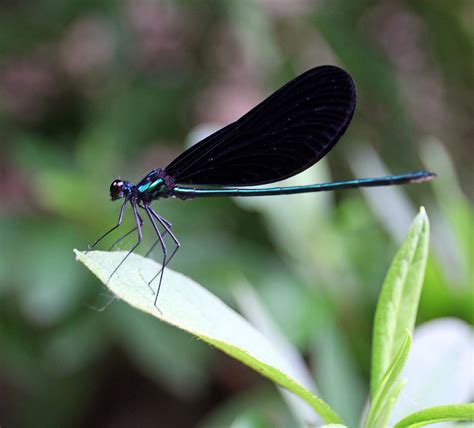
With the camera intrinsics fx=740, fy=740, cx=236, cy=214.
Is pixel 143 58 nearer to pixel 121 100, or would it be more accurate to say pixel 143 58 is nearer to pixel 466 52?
→ pixel 121 100

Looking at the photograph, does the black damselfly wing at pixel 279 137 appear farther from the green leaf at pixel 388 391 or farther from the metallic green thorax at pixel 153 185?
the green leaf at pixel 388 391

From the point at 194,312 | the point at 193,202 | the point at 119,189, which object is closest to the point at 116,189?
the point at 119,189

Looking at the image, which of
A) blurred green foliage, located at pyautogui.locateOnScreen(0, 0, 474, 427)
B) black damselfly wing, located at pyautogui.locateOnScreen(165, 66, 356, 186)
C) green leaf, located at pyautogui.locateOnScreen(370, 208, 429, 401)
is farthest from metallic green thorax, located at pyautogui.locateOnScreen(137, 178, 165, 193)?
green leaf, located at pyautogui.locateOnScreen(370, 208, 429, 401)

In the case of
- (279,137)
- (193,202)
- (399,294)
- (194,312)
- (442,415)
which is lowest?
(442,415)

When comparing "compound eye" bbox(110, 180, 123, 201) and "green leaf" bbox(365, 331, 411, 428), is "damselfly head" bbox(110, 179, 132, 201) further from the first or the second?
"green leaf" bbox(365, 331, 411, 428)

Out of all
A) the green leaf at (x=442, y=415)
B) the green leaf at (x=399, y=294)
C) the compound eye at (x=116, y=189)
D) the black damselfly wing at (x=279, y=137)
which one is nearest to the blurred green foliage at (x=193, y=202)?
the black damselfly wing at (x=279, y=137)

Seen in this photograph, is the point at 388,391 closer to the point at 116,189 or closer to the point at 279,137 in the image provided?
the point at 279,137
